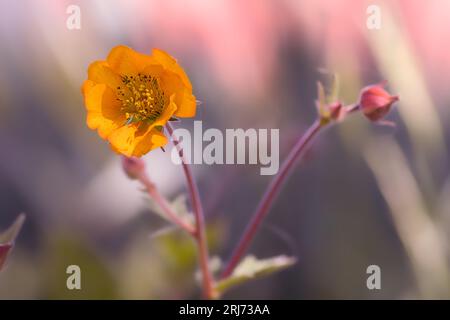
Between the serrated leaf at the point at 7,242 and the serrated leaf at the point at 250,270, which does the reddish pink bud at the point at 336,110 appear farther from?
the serrated leaf at the point at 7,242

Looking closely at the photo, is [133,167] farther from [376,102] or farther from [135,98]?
[376,102]

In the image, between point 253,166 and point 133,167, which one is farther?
point 253,166

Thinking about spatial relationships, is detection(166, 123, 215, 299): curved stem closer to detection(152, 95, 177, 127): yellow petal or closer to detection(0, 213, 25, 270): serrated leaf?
detection(152, 95, 177, 127): yellow petal

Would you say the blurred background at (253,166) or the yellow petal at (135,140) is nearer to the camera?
the yellow petal at (135,140)

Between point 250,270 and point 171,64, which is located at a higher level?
point 171,64

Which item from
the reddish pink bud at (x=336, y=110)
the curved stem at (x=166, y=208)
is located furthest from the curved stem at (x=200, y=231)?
the reddish pink bud at (x=336, y=110)

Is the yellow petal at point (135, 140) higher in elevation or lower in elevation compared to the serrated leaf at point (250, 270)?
higher

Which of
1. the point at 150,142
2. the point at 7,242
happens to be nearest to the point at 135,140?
the point at 150,142
